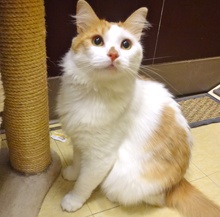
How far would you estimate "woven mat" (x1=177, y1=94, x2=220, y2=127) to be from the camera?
5.50 ft

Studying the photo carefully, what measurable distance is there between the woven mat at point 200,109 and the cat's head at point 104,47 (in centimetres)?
94

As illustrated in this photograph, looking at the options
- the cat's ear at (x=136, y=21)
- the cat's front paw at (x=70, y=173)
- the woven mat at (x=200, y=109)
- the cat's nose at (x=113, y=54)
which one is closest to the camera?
the cat's nose at (x=113, y=54)

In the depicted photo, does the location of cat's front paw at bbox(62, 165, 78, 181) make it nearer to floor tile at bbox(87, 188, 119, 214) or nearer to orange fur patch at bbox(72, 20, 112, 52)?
floor tile at bbox(87, 188, 119, 214)

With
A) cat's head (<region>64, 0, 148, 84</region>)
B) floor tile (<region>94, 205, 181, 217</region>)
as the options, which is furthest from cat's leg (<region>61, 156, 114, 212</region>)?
cat's head (<region>64, 0, 148, 84</region>)

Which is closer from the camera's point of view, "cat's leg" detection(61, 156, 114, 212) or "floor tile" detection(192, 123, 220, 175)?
"cat's leg" detection(61, 156, 114, 212)

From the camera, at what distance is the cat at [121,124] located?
2.67 feet

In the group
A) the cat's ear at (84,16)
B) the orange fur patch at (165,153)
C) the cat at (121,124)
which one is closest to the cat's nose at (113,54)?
the cat at (121,124)

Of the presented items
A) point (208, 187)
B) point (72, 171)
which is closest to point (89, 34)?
point (72, 171)

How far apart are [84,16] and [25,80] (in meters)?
0.29

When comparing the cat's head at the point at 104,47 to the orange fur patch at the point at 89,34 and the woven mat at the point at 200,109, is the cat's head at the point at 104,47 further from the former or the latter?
the woven mat at the point at 200,109

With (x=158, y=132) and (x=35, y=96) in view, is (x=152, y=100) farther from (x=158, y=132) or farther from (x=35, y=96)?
(x=35, y=96)

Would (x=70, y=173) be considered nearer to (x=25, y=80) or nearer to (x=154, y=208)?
(x=154, y=208)

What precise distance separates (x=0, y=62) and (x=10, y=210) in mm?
559

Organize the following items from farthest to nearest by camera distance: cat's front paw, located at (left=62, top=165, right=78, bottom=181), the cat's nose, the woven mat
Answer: the woven mat < cat's front paw, located at (left=62, top=165, right=78, bottom=181) < the cat's nose
